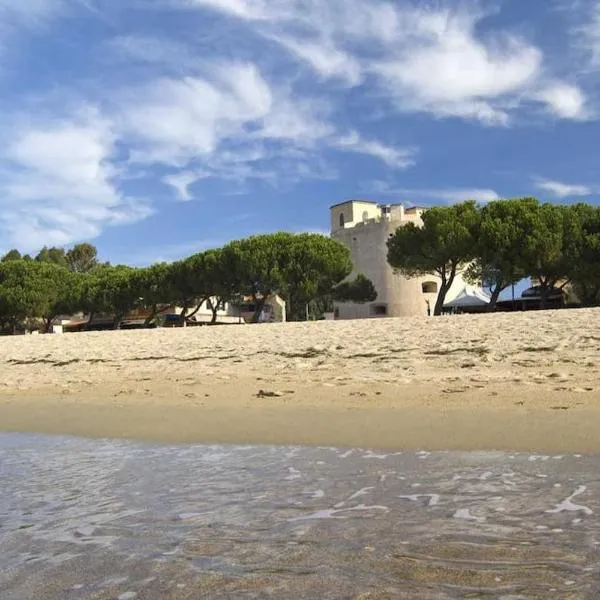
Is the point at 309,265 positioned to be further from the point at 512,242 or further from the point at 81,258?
the point at 81,258

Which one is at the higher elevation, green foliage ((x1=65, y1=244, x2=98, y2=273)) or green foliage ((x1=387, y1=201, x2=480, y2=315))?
green foliage ((x1=65, y1=244, x2=98, y2=273))

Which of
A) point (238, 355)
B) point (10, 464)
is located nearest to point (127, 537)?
point (10, 464)

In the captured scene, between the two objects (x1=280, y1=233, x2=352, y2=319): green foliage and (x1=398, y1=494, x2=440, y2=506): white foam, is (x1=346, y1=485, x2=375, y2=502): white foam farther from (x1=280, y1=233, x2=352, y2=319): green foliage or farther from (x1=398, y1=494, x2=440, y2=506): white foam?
(x1=280, y1=233, x2=352, y2=319): green foliage

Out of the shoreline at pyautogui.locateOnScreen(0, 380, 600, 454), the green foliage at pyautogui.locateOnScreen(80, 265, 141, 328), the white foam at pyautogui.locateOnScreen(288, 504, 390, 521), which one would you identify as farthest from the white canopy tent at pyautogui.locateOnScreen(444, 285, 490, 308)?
the white foam at pyautogui.locateOnScreen(288, 504, 390, 521)

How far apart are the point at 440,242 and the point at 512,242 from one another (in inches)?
196

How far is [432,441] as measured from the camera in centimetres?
707

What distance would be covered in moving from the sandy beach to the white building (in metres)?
63.6

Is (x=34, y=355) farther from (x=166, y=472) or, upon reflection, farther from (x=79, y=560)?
(x=79, y=560)

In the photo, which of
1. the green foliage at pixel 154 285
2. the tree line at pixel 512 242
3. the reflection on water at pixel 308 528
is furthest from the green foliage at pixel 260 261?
the reflection on water at pixel 308 528

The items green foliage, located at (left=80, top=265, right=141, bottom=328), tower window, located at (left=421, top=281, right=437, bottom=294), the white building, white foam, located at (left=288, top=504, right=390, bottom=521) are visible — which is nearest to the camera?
white foam, located at (left=288, top=504, right=390, bottom=521)

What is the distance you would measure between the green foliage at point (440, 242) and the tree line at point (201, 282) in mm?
6651

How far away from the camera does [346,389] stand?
35.6ft

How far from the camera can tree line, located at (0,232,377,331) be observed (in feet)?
187

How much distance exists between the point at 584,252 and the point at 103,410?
45793 mm
